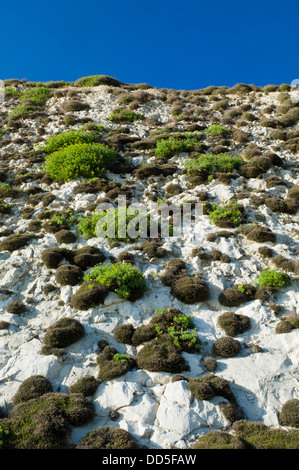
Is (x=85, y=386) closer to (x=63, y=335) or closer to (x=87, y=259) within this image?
(x=63, y=335)

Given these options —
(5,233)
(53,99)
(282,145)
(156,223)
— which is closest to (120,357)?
(156,223)

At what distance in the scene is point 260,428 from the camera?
30.1 feet

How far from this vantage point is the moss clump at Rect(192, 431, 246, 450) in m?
8.30

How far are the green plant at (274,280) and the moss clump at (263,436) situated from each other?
21.6 feet

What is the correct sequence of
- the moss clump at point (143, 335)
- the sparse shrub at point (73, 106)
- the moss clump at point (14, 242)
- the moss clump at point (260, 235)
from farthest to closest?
the sparse shrub at point (73, 106) < the moss clump at point (14, 242) < the moss clump at point (260, 235) < the moss clump at point (143, 335)

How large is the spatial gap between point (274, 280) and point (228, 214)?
5.89m

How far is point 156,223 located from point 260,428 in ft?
40.5

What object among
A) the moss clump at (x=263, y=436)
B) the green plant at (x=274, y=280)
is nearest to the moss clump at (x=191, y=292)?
the green plant at (x=274, y=280)

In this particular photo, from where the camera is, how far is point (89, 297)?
13.7 metres

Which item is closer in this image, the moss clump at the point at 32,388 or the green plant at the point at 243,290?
the moss clump at the point at 32,388

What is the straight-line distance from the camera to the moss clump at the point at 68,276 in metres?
15.0

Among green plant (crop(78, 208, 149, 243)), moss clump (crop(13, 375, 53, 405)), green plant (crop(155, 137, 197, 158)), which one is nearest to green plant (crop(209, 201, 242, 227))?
green plant (crop(78, 208, 149, 243))

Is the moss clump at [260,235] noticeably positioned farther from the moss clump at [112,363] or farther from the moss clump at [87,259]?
the moss clump at [112,363]
